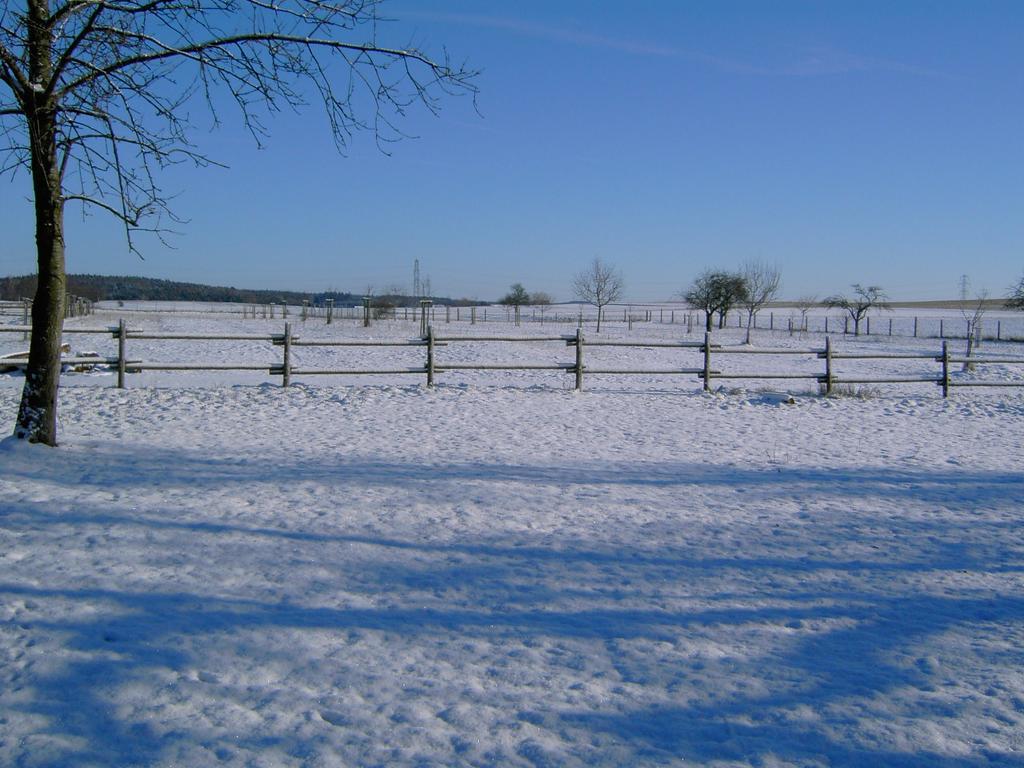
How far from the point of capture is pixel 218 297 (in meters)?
138

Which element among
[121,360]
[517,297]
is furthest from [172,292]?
[121,360]

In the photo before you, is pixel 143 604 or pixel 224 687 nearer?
pixel 224 687

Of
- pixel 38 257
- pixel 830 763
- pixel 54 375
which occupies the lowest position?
pixel 830 763

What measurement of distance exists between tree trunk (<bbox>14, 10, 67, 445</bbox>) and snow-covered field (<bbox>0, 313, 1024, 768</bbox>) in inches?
15.0

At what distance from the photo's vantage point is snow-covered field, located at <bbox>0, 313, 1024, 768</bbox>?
3.01m

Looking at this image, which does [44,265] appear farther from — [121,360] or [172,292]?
[172,292]

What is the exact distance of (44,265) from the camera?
286 inches

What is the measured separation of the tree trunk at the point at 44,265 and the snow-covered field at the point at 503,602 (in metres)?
0.38

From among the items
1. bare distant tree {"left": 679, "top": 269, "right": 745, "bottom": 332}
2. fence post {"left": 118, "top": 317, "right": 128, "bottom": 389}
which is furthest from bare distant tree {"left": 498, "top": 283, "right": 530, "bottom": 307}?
fence post {"left": 118, "top": 317, "right": 128, "bottom": 389}

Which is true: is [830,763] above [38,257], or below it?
below

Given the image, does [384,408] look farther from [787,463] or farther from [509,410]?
[787,463]

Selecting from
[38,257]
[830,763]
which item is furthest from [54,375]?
[830,763]

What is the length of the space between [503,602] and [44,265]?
5.71m

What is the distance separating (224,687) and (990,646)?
3.68m
